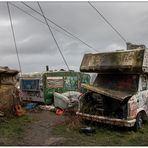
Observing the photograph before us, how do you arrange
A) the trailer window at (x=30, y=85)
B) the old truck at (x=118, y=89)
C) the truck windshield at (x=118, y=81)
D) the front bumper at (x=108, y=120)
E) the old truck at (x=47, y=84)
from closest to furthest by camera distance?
the front bumper at (x=108, y=120) → the old truck at (x=118, y=89) → the truck windshield at (x=118, y=81) → the old truck at (x=47, y=84) → the trailer window at (x=30, y=85)

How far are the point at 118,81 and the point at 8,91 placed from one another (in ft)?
15.7

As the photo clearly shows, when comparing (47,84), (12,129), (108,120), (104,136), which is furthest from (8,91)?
(104,136)

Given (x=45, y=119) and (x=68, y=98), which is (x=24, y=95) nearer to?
(x=68, y=98)

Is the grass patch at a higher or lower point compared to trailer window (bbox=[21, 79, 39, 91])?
lower

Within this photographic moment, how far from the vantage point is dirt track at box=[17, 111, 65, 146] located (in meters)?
8.80

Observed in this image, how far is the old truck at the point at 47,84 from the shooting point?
16953mm

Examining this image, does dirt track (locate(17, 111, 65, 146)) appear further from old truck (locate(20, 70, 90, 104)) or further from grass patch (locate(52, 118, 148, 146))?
old truck (locate(20, 70, 90, 104))

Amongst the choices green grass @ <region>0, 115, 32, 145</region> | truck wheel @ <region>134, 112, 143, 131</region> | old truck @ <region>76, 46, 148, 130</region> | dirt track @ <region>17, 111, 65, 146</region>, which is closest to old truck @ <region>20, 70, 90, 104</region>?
dirt track @ <region>17, 111, 65, 146</region>

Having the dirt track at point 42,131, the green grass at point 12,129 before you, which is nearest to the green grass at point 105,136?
the dirt track at point 42,131

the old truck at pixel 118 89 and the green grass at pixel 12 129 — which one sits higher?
the old truck at pixel 118 89

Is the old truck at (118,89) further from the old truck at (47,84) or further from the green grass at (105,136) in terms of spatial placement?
the old truck at (47,84)

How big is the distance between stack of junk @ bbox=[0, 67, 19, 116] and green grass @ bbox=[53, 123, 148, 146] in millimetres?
2917

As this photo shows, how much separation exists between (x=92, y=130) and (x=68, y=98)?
5527mm

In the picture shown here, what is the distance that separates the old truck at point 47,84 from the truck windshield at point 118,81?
17.5ft
